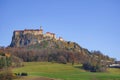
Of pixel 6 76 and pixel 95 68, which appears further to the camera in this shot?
pixel 95 68

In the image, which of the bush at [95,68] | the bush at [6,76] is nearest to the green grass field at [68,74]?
the bush at [95,68]

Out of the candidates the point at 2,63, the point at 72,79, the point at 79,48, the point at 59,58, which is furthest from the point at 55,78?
the point at 79,48

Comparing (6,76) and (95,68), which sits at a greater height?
(95,68)

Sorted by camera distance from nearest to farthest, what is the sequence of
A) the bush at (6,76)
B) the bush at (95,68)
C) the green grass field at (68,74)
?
the bush at (6,76) → the green grass field at (68,74) → the bush at (95,68)

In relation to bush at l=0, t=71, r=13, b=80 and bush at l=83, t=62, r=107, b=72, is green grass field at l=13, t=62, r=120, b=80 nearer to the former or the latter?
bush at l=83, t=62, r=107, b=72

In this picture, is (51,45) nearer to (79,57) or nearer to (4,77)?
(79,57)

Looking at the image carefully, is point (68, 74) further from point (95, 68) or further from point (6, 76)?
point (95, 68)

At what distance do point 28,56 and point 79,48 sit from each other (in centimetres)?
6009

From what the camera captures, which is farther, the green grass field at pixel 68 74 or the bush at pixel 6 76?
the green grass field at pixel 68 74

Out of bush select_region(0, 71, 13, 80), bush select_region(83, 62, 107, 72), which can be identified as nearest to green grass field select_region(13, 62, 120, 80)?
bush select_region(83, 62, 107, 72)

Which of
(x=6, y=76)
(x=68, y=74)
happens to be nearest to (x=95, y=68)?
(x=68, y=74)

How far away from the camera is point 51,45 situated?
199 m

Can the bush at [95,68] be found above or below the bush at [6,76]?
above

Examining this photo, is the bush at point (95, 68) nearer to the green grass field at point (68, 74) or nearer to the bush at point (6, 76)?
the green grass field at point (68, 74)
